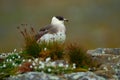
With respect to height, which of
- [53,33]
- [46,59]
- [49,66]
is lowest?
[49,66]

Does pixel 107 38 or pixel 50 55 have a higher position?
pixel 107 38

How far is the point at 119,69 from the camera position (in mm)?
22500

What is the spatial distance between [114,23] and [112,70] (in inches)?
1416

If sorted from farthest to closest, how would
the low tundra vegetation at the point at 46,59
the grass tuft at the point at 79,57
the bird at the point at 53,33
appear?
the bird at the point at 53,33 → the grass tuft at the point at 79,57 → the low tundra vegetation at the point at 46,59

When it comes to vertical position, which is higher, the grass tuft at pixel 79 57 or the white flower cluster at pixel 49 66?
the grass tuft at pixel 79 57

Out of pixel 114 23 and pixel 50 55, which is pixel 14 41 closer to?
pixel 114 23

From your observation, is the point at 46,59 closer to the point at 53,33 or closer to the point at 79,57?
the point at 79,57

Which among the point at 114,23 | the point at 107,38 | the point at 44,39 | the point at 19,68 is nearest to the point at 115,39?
the point at 107,38

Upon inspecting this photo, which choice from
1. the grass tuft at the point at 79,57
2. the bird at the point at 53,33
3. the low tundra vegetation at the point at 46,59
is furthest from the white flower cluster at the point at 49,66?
the bird at the point at 53,33

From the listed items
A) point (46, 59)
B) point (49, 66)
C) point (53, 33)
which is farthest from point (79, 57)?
point (53, 33)

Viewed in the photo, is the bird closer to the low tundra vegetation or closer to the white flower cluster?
the low tundra vegetation

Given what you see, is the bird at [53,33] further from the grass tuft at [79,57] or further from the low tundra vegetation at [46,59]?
the grass tuft at [79,57]

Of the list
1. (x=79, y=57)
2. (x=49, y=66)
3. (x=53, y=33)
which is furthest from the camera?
(x=53, y=33)

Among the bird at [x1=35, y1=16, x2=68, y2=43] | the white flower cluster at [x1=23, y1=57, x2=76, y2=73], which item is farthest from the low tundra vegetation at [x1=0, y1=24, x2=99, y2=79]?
the bird at [x1=35, y1=16, x2=68, y2=43]
